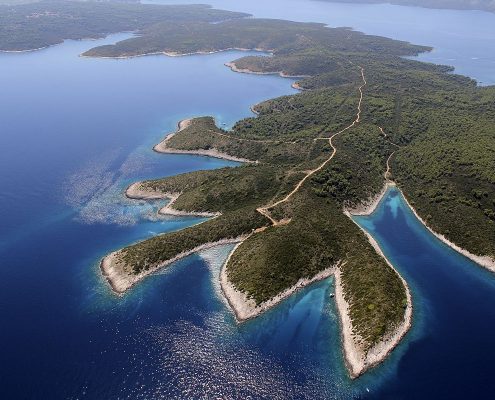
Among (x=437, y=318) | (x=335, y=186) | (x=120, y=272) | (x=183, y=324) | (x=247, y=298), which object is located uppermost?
(x=335, y=186)

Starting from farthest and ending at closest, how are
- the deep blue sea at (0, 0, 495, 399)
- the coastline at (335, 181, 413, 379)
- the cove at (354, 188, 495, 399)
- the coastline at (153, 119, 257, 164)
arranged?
the coastline at (153, 119, 257, 164) → the coastline at (335, 181, 413, 379) → the cove at (354, 188, 495, 399) → the deep blue sea at (0, 0, 495, 399)

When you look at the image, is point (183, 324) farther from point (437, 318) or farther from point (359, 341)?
point (437, 318)

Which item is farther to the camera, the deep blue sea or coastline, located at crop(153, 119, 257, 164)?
coastline, located at crop(153, 119, 257, 164)

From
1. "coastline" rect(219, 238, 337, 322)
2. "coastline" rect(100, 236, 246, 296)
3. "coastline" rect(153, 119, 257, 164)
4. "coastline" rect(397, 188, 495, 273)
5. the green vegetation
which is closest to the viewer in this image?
"coastline" rect(219, 238, 337, 322)

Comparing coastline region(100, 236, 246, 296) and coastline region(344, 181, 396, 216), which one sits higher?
coastline region(344, 181, 396, 216)

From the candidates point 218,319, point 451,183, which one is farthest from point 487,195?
point 218,319

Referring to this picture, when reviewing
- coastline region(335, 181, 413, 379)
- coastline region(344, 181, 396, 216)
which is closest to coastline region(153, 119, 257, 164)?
coastline region(344, 181, 396, 216)

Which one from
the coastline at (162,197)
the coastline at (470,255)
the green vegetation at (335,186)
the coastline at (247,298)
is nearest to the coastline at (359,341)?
the green vegetation at (335,186)

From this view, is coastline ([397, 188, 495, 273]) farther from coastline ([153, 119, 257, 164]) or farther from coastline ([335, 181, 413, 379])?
coastline ([153, 119, 257, 164])

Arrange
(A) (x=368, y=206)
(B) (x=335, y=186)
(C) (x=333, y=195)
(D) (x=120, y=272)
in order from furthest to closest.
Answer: (A) (x=368, y=206) < (B) (x=335, y=186) < (C) (x=333, y=195) < (D) (x=120, y=272)

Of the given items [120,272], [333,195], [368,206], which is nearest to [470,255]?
[368,206]
